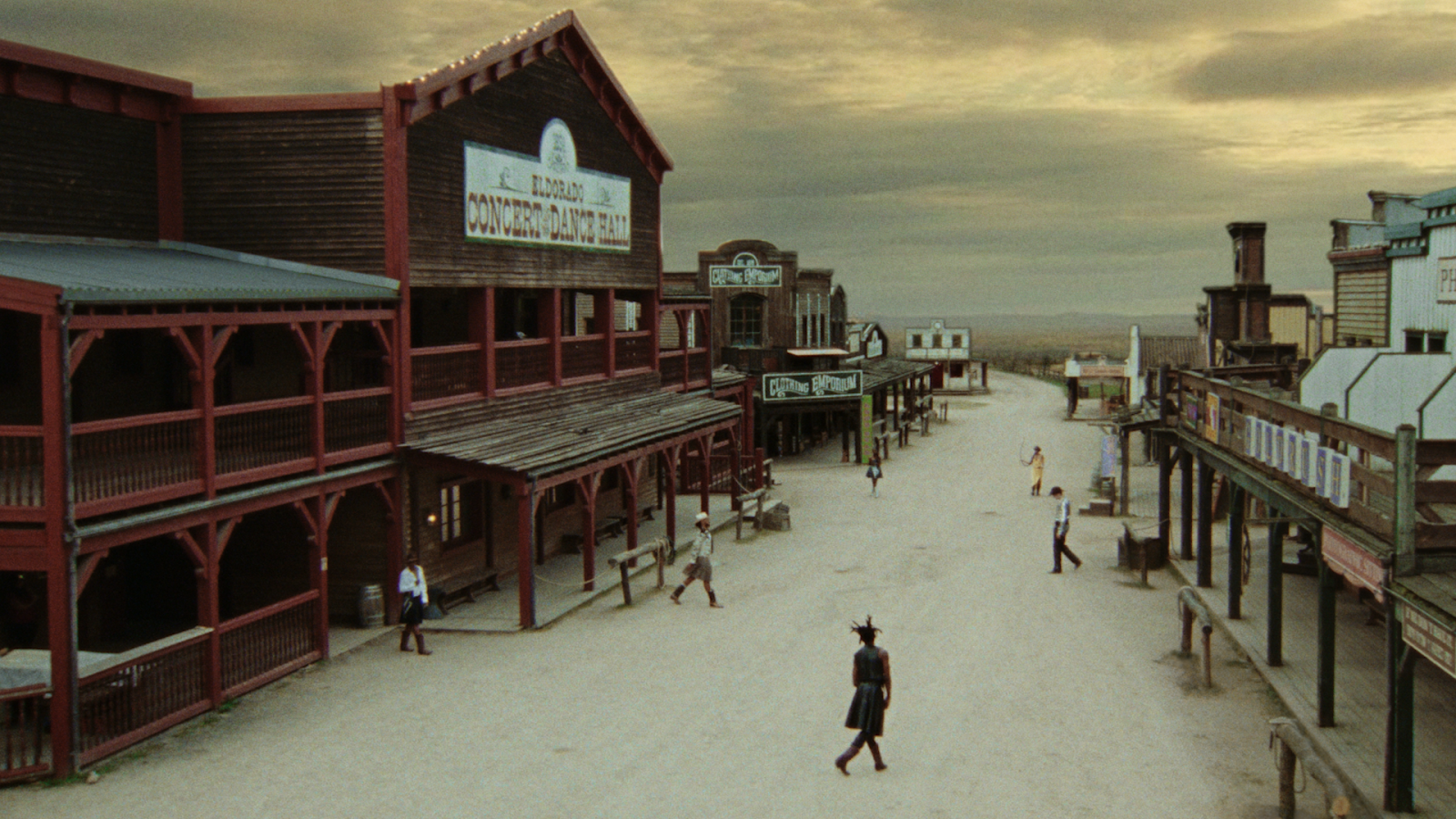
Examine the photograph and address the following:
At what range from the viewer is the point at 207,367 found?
1450 centimetres

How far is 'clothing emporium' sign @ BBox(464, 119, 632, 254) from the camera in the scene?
21.2m

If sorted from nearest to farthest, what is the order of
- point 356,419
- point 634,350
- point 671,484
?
1. point 356,419
2. point 671,484
3. point 634,350

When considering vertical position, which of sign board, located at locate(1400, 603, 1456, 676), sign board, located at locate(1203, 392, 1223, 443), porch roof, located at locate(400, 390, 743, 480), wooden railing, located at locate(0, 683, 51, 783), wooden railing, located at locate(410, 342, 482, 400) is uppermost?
wooden railing, located at locate(410, 342, 482, 400)

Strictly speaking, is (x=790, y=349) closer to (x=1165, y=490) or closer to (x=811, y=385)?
(x=811, y=385)

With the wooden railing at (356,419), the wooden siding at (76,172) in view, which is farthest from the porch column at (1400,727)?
the wooden siding at (76,172)

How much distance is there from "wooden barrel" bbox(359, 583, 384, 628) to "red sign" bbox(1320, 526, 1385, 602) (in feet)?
43.1

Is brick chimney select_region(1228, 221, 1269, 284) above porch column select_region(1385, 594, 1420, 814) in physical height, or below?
above

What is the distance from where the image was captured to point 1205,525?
67.8ft

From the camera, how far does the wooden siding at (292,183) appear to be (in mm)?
18672

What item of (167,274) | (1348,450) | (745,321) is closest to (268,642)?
(167,274)

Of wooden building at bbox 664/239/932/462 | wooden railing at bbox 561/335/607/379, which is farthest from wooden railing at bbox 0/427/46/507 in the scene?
wooden building at bbox 664/239/932/462

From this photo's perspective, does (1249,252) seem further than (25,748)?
Yes

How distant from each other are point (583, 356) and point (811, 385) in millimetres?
17785

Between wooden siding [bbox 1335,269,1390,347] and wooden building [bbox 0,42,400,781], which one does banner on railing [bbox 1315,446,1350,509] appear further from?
wooden building [bbox 0,42,400,781]
